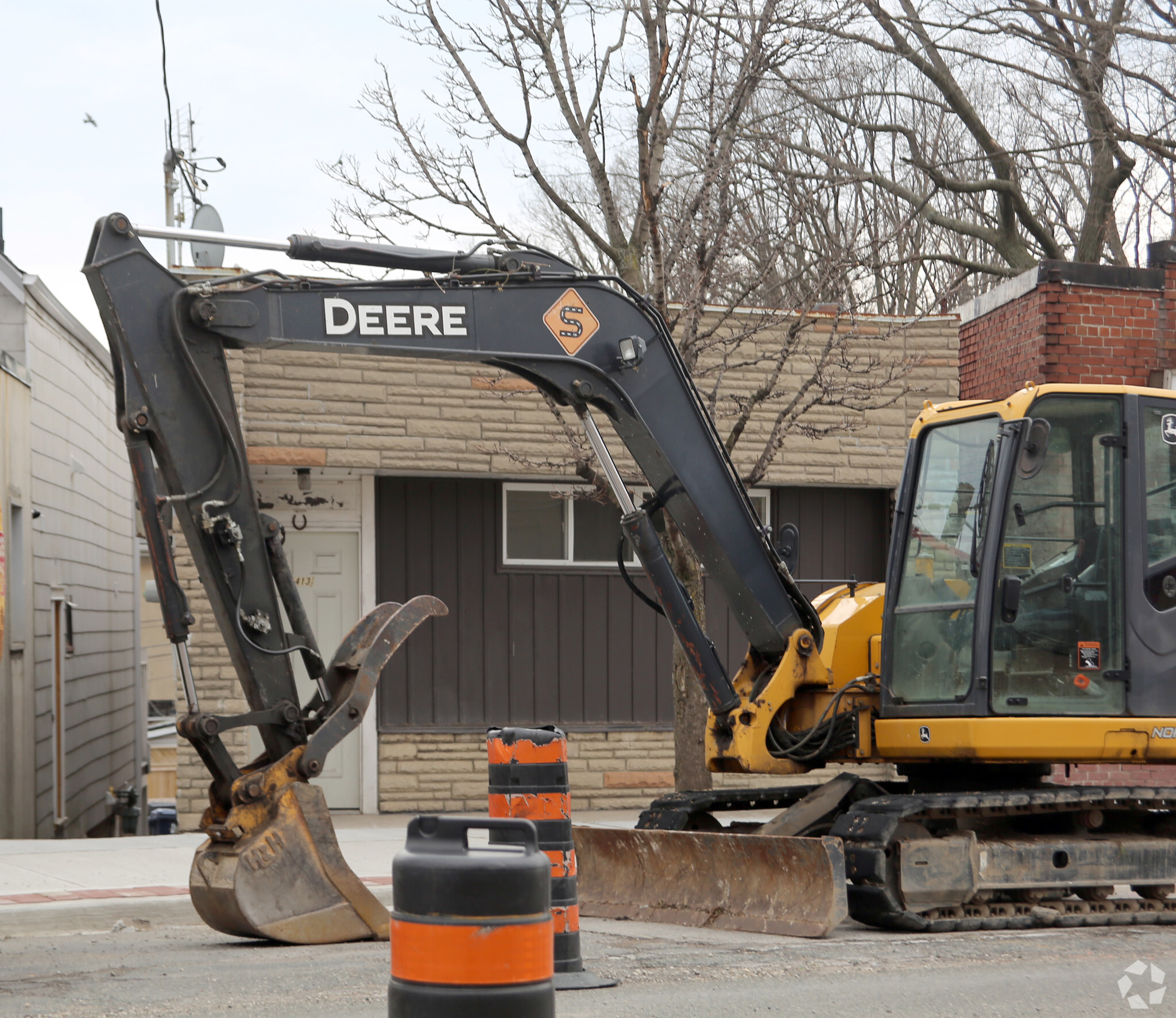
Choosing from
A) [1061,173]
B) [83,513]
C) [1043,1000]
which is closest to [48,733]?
[83,513]

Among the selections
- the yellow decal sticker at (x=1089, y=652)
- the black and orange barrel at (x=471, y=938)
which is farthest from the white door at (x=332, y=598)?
the black and orange barrel at (x=471, y=938)

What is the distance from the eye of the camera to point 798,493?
591 inches

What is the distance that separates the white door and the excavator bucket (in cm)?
662

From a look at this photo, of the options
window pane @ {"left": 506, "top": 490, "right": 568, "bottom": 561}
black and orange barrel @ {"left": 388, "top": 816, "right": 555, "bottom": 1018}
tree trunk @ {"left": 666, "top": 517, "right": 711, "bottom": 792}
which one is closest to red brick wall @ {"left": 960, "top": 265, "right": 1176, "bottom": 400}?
tree trunk @ {"left": 666, "top": 517, "right": 711, "bottom": 792}

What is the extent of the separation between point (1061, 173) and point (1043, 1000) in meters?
21.0

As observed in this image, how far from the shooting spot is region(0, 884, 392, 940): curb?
26.5ft

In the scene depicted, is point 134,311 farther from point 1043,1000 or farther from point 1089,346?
point 1089,346

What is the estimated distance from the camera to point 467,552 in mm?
14078

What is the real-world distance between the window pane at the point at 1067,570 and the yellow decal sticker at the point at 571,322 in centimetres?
246

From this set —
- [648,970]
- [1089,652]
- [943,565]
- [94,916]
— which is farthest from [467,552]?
[648,970]

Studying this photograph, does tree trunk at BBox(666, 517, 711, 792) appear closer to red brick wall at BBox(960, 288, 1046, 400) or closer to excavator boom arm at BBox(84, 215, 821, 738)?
excavator boom arm at BBox(84, 215, 821, 738)

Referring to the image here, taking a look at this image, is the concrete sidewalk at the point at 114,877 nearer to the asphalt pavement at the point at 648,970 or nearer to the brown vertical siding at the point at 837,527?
the asphalt pavement at the point at 648,970

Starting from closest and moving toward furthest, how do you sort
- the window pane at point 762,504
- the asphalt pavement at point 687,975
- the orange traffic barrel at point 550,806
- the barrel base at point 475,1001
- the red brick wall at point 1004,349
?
the barrel base at point 475,1001
the asphalt pavement at point 687,975
the orange traffic barrel at point 550,806
the red brick wall at point 1004,349
the window pane at point 762,504

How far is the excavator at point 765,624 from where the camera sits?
279 inches
